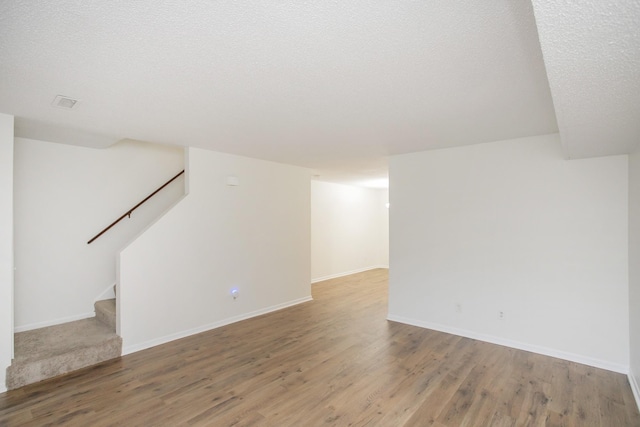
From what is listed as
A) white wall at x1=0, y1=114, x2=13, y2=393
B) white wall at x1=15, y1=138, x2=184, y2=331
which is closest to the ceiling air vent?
white wall at x1=0, y1=114, x2=13, y2=393

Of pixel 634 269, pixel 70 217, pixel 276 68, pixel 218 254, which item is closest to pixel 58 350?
pixel 70 217

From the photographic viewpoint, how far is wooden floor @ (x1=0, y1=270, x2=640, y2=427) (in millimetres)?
2316

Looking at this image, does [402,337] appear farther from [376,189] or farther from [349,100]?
[376,189]

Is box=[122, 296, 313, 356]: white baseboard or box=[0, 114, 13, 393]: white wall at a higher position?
box=[0, 114, 13, 393]: white wall

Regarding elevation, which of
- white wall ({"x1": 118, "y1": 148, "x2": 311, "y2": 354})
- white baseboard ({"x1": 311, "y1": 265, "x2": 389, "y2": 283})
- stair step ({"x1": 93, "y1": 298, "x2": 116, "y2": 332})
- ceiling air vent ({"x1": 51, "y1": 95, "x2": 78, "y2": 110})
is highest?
ceiling air vent ({"x1": 51, "y1": 95, "x2": 78, "y2": 110})

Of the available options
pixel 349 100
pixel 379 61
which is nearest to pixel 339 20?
pixel 379 61

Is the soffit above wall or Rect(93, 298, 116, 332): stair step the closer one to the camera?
A: the soffit above wall

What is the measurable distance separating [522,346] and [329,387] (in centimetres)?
238

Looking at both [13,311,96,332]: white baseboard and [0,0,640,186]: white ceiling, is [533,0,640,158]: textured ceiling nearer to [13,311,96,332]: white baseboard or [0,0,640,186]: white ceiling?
[0,0,640,186]: white ceiling

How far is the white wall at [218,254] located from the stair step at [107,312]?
10.8 inches

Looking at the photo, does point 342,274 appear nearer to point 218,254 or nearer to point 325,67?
point 218,254

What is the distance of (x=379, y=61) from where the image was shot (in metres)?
1.85

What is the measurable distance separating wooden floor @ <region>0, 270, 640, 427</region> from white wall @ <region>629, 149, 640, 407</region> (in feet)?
0.72

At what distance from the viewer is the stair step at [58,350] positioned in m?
2.80
